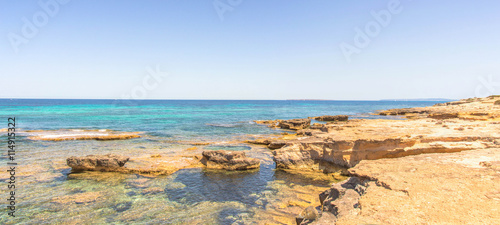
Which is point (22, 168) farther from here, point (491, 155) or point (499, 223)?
point (491, 155)

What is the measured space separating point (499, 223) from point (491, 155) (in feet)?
17.6

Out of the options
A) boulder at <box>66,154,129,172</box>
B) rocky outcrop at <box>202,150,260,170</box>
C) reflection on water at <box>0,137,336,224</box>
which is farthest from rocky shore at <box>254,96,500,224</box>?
boulder at <box>66,154,129,172</box>

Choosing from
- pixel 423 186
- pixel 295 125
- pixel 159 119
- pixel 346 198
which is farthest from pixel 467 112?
pixel 159 119

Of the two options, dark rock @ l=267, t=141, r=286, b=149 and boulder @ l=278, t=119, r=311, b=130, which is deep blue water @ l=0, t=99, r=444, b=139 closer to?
boulder @ l=278, t=119, r=311, b=130

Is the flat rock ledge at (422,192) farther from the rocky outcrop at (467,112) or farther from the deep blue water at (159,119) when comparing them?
the rocky outcrop at (467,112)

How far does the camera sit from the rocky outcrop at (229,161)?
15.0 metres

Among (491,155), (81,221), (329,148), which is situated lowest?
(81,221)

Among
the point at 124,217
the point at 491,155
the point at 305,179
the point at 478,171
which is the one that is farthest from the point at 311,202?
the point at 124,217

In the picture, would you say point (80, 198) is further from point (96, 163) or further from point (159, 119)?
point (159, 119)

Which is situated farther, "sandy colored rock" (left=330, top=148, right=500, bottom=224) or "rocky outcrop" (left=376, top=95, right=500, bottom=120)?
"rocky outcrop" (left=376, top=95, right=500, bottom=120)

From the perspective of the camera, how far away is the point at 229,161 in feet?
49.6

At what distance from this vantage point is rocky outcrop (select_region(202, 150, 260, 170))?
49.2ft

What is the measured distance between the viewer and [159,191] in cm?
1165

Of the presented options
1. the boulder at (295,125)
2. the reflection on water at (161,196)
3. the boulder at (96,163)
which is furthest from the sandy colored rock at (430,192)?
the boulder at (295,125)
